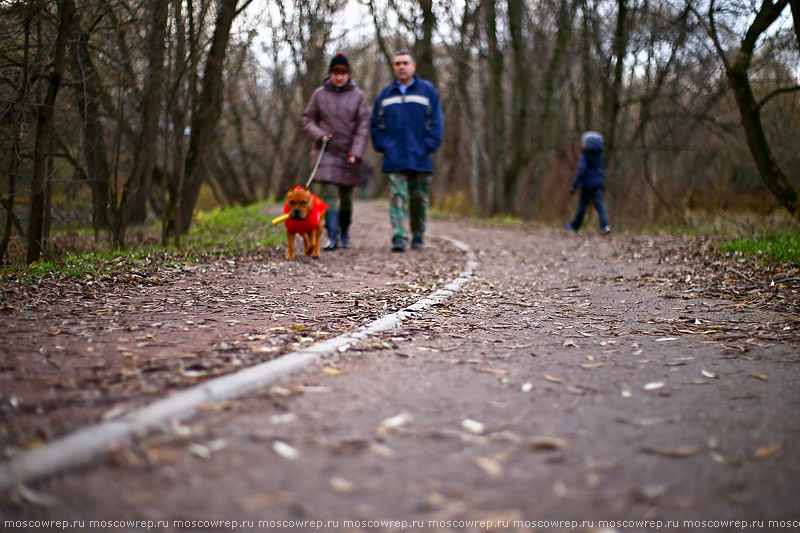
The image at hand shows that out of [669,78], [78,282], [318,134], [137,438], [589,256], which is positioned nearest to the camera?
[137,438]

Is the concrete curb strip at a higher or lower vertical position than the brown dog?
lower

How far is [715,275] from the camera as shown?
7281 mm

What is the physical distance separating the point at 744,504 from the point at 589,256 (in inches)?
315

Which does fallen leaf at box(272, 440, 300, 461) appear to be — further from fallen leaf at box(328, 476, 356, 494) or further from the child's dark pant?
the child's dark pant

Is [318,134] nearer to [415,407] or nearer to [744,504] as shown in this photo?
[415,407]

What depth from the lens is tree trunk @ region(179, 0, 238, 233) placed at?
34.3ft

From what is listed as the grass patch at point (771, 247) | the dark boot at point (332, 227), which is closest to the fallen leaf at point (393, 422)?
the grass patch at point (771, 247)

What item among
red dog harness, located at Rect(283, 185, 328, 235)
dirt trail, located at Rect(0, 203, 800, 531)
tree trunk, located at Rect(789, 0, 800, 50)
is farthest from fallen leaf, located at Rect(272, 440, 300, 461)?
tree trunk, located at Rect(789, 0, 800, 50)

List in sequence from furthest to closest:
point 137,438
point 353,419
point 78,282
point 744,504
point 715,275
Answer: point 715,275 → point 78,282 → point 353,419 → point 137,438 → point 744,504

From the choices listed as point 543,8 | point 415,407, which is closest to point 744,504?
point 415,407

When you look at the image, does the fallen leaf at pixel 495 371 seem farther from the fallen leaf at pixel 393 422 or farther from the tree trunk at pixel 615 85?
the tree trunk at pixel 615 85

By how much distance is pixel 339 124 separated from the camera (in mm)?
9133

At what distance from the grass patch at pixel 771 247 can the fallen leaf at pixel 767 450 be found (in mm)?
5372

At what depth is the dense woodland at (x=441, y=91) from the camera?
8031 mm
